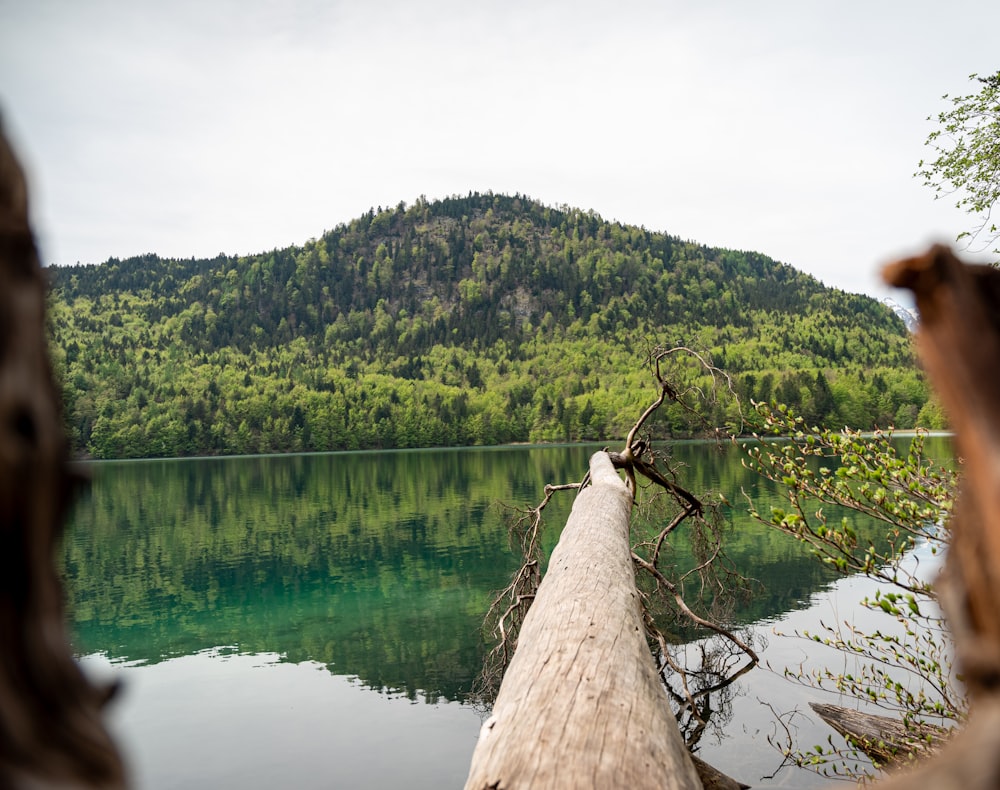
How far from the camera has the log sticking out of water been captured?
4.82 metres

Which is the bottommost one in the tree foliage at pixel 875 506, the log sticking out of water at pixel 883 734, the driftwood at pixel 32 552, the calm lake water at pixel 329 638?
the calm lake water at pixel 329 638

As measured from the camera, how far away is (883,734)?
6957 mm

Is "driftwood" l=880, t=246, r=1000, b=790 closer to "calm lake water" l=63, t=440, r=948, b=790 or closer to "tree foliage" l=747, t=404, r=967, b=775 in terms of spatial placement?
"calm lake water" l=63, t=440, r=948, b=790

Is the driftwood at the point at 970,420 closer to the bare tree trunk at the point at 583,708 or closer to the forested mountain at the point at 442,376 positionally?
the bare tree trunk at the point at 583,708

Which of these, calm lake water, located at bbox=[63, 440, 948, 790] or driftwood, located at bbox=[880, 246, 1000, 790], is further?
calm lake water, located at bbox=[63, 440, 948, 790]

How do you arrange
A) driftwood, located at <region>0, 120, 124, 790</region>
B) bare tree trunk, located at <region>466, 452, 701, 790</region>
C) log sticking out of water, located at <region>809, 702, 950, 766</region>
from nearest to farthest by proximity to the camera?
1. driftwood, located at <region>0, 120, 124, 790</region>
2. bare tree trunk, located at <region>466, 452, 701, 790</region>
3. log sticking out of water, located at <region>809, 702, 950, 766</region>

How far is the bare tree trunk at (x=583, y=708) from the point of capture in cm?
257

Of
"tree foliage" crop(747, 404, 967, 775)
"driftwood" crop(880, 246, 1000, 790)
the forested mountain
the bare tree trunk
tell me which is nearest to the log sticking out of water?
"tree foliage" crop(747, 404, 967, 775)

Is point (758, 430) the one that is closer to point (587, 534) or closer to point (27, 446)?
point (587, 534)

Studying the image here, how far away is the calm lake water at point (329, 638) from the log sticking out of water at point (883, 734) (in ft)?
3.14

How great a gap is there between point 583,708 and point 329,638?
15.0 meters

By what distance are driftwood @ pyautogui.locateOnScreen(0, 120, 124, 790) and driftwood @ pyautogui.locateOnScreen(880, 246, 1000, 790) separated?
88 centimetres

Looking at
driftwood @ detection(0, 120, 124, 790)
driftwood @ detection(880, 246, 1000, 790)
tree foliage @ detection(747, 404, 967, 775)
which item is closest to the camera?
driftwood @ detection(0, 120, 124, 790)

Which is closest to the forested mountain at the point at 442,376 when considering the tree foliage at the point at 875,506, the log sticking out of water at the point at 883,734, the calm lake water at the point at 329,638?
the calm lake water at the point at 329,638
